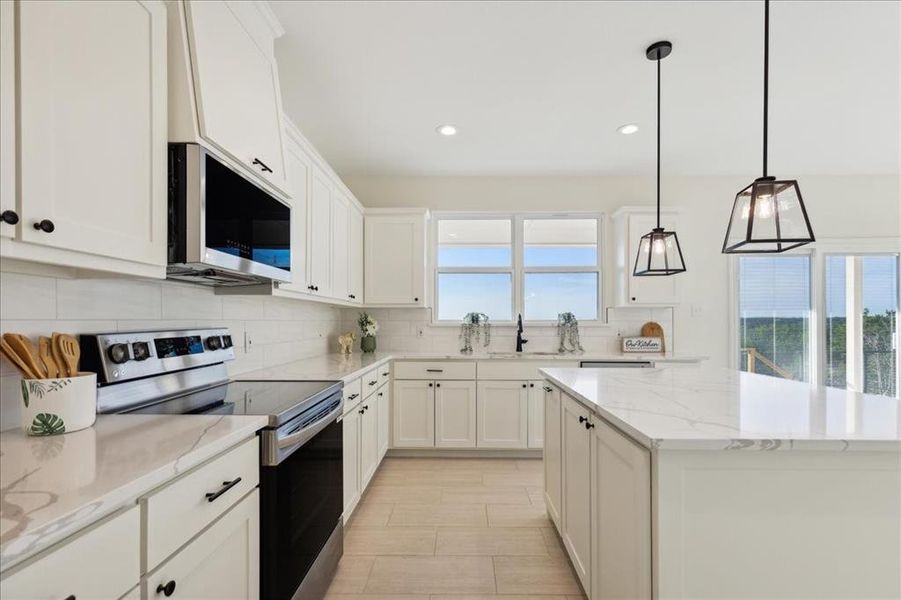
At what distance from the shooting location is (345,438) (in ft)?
7.48

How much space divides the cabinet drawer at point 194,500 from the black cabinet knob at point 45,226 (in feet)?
2.03

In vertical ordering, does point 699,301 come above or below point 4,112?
below

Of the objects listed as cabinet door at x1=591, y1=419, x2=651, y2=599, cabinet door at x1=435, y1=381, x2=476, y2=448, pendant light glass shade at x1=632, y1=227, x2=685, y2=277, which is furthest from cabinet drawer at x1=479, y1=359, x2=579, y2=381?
cabinet door at x1=591, y1=419, x2=651, y2=599

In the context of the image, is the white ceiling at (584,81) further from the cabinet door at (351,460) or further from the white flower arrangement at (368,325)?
the cabinet door at (351,460)

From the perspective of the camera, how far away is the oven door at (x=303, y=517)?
1323mm

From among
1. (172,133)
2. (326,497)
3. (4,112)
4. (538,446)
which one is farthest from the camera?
(538,446)

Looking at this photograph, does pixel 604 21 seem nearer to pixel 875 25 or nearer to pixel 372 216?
pixel 875 25

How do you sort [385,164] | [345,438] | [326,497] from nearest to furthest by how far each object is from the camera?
[326,497]
[345,438]
[385,164]

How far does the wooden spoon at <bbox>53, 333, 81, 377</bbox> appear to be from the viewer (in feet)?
3.84

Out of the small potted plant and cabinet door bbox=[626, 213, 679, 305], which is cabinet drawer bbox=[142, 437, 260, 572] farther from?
cabinet door bbox=[626, 213, 679, 305]

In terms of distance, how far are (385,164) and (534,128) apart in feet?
4.85

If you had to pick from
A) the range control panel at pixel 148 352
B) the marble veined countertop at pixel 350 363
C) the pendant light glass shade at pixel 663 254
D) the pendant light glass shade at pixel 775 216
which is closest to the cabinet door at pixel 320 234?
the marble veined countertop at pixel 350 363

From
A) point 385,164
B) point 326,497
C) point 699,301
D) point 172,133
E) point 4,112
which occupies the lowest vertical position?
point 326,497

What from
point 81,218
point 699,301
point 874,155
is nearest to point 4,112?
point 81,218
